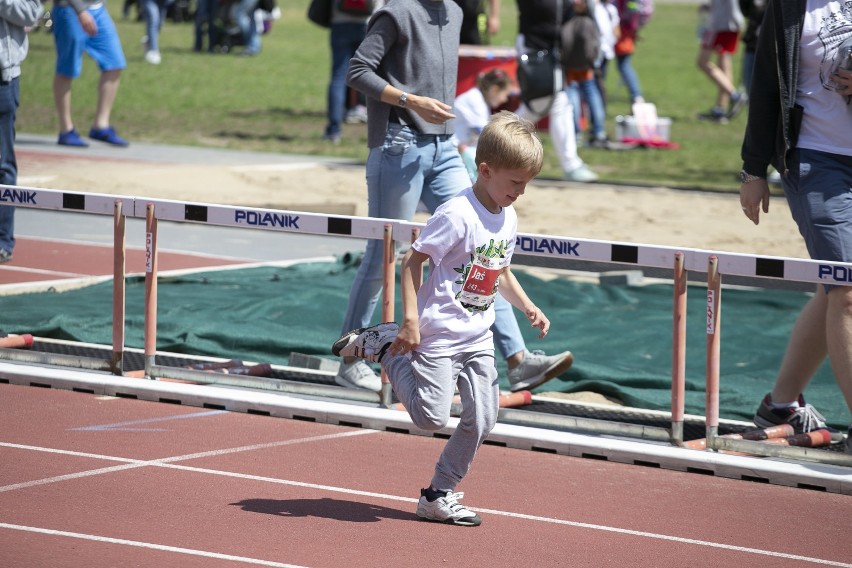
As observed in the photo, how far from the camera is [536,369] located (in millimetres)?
7223

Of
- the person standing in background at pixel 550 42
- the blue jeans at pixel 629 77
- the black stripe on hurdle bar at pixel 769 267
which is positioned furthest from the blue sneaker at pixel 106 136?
the black stripe on hurdle bar at pixel 769 267

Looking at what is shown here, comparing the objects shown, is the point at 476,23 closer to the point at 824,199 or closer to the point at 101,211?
the point at 101,211

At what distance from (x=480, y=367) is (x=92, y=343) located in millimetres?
3434

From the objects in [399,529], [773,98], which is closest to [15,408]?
[399,529]

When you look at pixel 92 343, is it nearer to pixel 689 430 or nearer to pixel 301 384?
pixel 301 384

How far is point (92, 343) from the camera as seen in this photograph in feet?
26.6

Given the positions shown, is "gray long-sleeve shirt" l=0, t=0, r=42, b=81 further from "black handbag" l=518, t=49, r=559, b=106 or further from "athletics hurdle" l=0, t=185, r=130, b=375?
"black handbag" l=518, t=49, r=559, b=106

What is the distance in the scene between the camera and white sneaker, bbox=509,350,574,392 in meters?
7.16

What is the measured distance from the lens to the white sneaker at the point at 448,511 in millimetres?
5332

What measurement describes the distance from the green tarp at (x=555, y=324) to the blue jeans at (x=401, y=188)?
716 mm

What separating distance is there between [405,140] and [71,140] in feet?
33.3

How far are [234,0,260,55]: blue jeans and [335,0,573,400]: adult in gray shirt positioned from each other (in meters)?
26.1

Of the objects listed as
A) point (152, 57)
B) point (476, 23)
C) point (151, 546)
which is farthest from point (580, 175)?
point (152, 57)

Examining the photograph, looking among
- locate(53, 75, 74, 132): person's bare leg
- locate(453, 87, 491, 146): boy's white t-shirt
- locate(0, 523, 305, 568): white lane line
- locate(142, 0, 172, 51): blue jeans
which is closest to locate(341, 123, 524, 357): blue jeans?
locate(0, 523, 305, 568): white lane line
